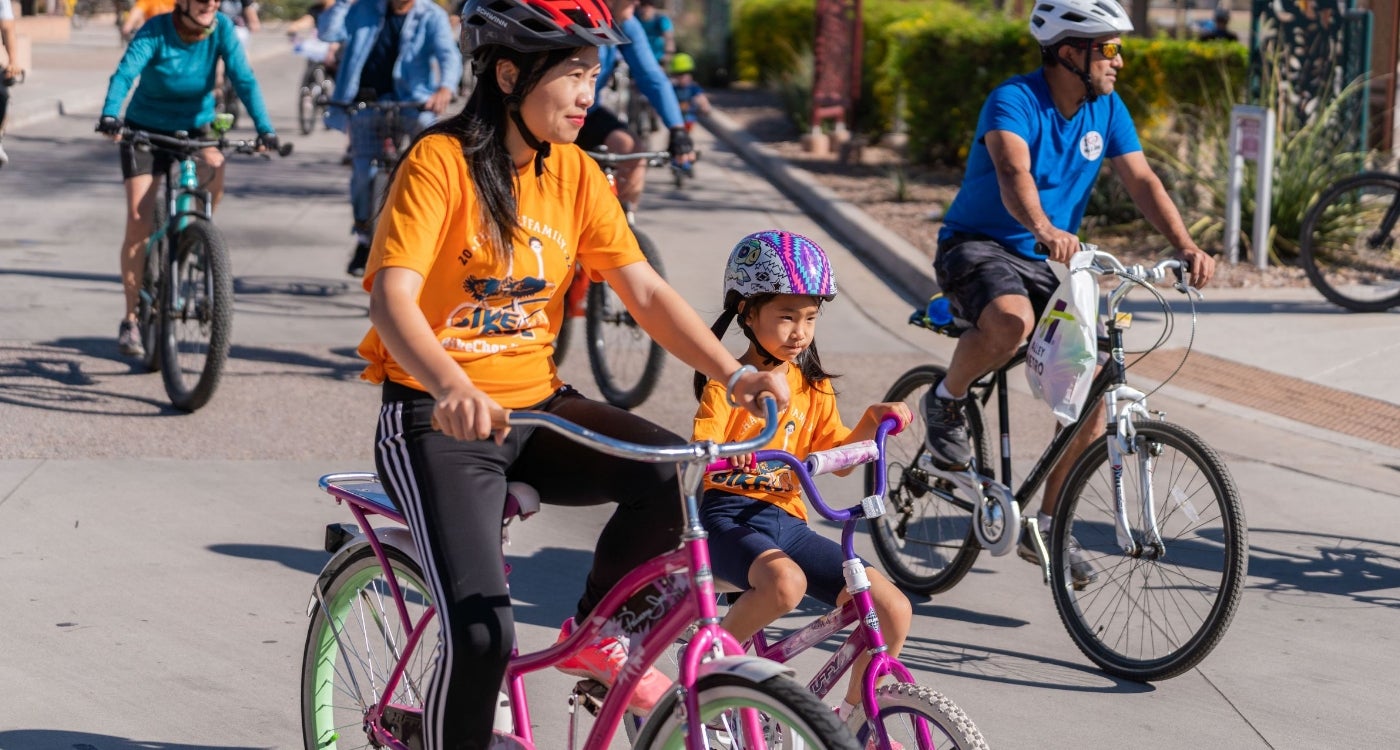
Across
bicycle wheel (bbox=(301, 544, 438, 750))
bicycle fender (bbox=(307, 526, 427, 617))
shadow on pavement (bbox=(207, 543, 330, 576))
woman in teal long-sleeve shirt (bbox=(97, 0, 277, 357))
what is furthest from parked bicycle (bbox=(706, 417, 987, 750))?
woman in teal long-sleeve shirt (bbox=(97, 0, 277, 357))

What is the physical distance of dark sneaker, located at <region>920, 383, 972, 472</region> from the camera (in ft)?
17.6

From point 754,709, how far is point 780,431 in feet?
3.61

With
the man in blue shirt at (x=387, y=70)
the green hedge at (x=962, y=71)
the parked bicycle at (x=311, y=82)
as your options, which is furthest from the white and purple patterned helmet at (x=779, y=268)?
the parked bicycle at (x=311, y=82)

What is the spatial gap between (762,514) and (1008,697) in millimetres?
1380

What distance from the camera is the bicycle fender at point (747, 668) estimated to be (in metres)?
2.76

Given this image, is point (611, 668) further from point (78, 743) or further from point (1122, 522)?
point (1122, 522)

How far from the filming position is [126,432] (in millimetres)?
7195

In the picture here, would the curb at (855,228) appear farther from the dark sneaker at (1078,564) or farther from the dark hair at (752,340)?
the dark hair at (752,340)

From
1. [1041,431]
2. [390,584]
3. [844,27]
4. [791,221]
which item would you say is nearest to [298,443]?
[1041,431]

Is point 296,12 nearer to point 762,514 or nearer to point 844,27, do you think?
point 844,27

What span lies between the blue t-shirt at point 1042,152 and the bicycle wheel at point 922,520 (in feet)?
1.64

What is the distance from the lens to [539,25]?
3273 millimetres

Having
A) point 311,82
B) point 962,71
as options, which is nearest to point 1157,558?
point 962,71

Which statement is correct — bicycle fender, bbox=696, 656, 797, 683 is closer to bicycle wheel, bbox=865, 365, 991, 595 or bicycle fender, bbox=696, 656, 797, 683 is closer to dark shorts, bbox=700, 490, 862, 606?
dark shorts, bbox=700, 490, 862, 606
